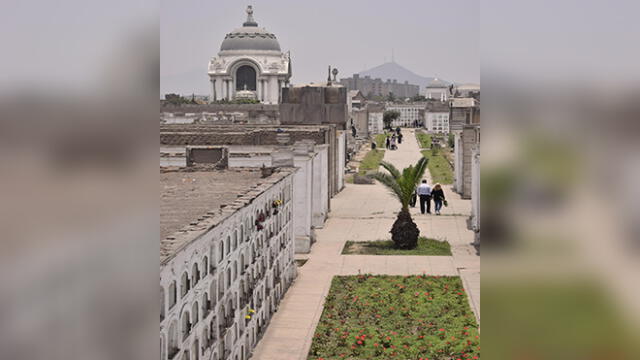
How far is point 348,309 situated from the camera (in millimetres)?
13383

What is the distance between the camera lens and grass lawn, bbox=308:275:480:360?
11102mm

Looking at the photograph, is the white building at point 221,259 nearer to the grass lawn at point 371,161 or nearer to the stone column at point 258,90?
the grass lawn at point 371,161

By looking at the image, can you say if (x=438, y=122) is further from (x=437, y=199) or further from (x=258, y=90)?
(x=437, y=199)

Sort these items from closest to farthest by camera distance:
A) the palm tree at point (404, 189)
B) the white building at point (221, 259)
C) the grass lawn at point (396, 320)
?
the white building at point (221, 259) → the grass lawn at point (396, 320) → the palm tree at point (404, 189)

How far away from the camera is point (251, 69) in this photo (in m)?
119

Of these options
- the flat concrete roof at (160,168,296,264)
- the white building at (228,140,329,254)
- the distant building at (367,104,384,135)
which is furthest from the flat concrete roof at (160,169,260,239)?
the distant building at (367,104,384,135)

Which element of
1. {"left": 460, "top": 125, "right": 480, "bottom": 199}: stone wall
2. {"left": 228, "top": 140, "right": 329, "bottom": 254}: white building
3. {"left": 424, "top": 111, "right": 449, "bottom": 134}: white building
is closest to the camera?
{"left": 228, "top": 140, "right": 329, "bottom": 254}: white building

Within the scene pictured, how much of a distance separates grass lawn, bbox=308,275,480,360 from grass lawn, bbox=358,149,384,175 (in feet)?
70.8

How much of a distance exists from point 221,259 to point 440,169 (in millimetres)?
31876

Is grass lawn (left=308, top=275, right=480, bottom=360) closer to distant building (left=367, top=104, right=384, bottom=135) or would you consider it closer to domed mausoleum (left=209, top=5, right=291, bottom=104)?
distant building (left=367, top=104, right=384, bottom=135)

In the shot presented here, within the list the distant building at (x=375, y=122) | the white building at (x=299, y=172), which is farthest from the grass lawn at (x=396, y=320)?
the distant building at (x=375, y=122)

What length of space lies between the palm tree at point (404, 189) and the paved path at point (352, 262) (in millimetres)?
872

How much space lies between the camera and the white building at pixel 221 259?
724 cm
